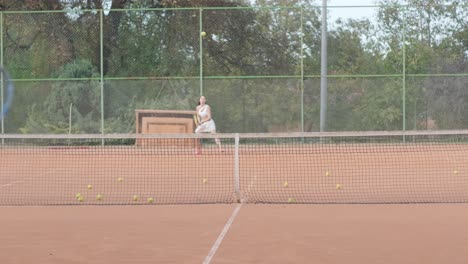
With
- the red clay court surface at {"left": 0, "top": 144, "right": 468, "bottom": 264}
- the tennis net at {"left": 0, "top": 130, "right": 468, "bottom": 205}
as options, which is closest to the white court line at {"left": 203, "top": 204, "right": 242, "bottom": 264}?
the red clay court surface at {"left": 0, "top": 144, "right": 468, "bottom": 264}

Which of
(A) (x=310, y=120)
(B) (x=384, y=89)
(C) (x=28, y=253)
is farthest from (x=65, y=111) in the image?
(C) (x=28, y=253)

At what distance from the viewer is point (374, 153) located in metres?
13.7

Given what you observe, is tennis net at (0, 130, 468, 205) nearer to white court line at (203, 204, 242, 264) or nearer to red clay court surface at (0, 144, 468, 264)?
red clay court surface at (0, 144, 468, 264)

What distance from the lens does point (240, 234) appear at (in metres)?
5.53

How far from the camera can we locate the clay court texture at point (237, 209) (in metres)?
4.90

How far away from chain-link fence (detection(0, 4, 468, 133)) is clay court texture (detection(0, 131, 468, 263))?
12.5ft

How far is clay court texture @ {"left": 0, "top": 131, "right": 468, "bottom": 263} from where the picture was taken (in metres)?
4.90

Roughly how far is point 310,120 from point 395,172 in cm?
695

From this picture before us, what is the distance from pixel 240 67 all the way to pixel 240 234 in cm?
1298

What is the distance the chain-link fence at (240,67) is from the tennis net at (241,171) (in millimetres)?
775

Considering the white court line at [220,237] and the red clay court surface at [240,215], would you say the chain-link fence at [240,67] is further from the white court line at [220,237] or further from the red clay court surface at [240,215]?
the white court line at [220,237]

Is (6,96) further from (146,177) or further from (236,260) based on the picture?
(236,260)

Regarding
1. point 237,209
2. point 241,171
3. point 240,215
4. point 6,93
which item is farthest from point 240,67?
point 240,215

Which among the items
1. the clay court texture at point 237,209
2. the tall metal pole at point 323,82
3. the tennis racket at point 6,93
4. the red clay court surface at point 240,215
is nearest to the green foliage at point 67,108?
the tennis racket at point 6,93
